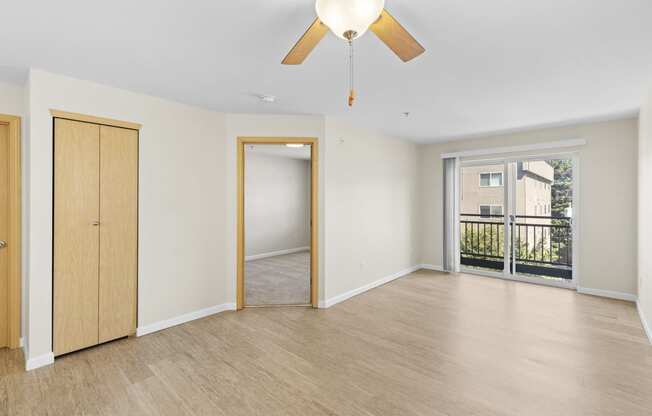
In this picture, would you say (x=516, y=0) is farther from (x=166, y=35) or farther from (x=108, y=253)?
(x=108, y=253)

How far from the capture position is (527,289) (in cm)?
457

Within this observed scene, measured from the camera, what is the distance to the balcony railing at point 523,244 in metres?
4.76

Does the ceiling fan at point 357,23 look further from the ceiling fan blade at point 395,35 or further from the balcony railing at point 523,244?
the balcony railing at point 523,244

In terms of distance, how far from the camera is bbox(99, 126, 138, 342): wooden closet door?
2.85 metres

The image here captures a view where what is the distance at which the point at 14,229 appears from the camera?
276 centimetres

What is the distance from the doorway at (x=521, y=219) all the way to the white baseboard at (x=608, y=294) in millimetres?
216

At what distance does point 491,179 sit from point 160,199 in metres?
5.02

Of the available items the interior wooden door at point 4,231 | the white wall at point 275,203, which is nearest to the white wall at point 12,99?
the interior wooden door at point 4,231

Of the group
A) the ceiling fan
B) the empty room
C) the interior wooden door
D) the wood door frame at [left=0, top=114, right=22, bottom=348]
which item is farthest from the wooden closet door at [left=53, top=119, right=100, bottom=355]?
the ceiling fan

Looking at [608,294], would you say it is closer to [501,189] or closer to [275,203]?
[501,189]

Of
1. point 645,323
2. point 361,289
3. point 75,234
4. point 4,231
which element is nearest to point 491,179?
point 645,323

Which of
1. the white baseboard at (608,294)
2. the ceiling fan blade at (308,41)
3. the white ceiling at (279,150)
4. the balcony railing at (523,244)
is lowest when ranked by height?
the white baseboard at (608,294)

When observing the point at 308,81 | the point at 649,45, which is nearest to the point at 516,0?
the point at 649,45

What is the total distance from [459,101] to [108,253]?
379 cm
